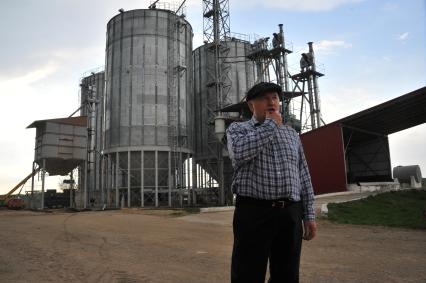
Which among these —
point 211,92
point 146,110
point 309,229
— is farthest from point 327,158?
point 309,229

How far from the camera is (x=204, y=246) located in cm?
930

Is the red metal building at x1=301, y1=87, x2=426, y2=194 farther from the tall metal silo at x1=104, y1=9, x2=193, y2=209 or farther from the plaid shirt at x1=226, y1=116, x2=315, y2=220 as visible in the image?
the plaid shirt at x1=226, y1=116, x2=315, y2=220

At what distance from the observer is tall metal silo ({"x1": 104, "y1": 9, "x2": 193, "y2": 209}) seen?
34219 mm

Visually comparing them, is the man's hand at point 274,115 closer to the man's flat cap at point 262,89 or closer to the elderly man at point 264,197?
the elderly man at point 264,197

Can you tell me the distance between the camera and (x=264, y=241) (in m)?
2.64

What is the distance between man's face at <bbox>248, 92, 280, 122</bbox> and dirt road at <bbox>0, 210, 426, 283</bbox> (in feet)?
11.3

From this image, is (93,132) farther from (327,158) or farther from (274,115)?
(274,115)

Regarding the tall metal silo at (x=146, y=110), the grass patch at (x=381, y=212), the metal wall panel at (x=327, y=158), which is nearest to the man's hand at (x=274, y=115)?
the grass patch at (x=381, y=212)

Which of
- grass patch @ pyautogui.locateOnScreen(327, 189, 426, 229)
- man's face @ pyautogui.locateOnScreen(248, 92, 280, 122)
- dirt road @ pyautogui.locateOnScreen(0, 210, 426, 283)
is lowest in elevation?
dirt road @ pyautogui.locateOnScreen(0, 210, 426, 283)

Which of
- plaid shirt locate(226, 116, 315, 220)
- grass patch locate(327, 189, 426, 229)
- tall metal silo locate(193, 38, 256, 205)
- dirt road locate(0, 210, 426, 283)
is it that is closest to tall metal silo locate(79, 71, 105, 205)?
tall metal silo locate(193, 38, 256, 205)

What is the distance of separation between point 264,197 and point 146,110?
1300 inches

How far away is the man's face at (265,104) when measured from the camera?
114 inches

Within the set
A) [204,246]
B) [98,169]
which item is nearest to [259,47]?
[98,169]

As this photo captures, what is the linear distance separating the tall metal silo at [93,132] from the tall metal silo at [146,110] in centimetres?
419
